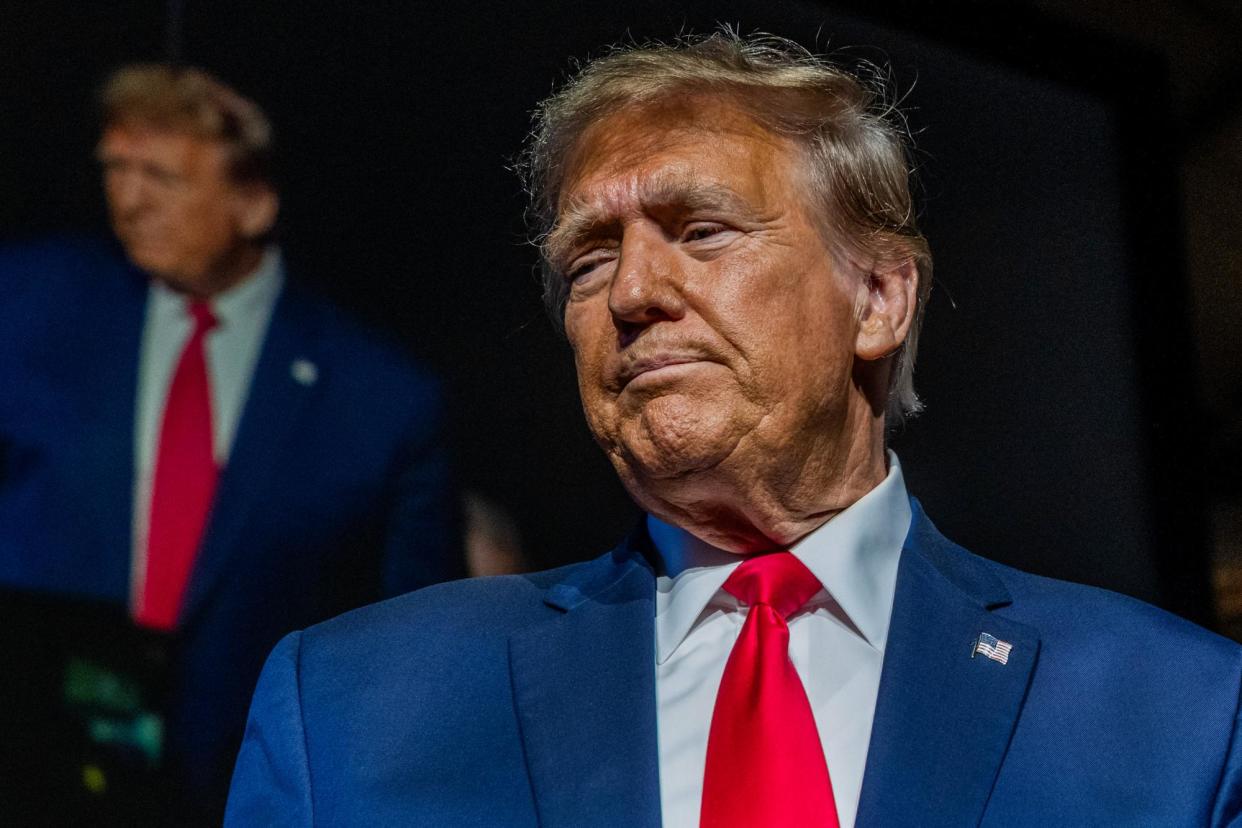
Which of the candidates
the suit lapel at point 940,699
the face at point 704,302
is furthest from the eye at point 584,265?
the suit lapel at point 940,699

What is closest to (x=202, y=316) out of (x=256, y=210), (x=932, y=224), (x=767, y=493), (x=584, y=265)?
(x=256, y=210)

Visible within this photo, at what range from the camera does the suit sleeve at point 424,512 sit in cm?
212

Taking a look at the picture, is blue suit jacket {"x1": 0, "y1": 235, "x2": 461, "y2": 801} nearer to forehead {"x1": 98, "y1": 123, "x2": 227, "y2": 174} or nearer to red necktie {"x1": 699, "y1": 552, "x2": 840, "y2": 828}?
forehead {"x1": 98, "y1": 123, "x2": 227, "y2": 174}

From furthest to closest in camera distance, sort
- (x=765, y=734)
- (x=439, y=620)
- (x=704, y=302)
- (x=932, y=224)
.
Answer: (x=932, y=224), (x=439, y=620), (x=704, y=302), (x=765, y=734)

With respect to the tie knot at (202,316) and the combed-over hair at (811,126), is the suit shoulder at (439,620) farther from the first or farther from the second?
the tie knot at (202,316)

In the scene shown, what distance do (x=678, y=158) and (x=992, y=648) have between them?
600 mm

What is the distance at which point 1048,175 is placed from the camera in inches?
108

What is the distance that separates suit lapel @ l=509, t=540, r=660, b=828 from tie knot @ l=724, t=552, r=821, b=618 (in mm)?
98

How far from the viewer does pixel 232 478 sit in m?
2.01

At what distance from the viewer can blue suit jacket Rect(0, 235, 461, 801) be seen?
189 centimetres

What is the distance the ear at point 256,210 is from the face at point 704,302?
60cm

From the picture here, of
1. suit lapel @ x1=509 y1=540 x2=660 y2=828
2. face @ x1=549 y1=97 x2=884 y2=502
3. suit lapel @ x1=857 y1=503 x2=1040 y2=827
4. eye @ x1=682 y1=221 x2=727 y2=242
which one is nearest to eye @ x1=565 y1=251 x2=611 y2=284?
face @ x1=549 y1=97 x2=884 y2=502

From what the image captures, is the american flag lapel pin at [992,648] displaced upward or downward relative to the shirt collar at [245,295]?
upward

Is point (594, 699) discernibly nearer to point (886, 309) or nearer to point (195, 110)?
point (886, 309)
